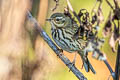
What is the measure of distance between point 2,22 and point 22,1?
166mm

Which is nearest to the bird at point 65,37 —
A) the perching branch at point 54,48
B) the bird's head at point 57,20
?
the bird's head at point 57,20

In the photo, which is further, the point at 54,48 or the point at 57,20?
the point at 57,20

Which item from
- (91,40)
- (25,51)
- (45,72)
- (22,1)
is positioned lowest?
(45,72)

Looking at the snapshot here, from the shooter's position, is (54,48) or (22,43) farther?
(22,43)

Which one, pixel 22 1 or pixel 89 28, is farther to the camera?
pixel 22 1

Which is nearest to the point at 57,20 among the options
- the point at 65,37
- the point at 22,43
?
the point at 65,37

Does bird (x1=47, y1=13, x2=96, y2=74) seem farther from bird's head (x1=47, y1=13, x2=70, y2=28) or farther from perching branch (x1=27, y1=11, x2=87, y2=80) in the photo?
perching branch (x1=27, y1=11, x2=87, y2=80)

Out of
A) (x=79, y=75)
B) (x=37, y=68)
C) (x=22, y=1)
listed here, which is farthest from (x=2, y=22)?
(x=79, y=75)

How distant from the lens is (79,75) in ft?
3.89

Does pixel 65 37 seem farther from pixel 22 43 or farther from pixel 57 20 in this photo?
pixel 22 43

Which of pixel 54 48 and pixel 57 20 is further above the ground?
pixel 57 20

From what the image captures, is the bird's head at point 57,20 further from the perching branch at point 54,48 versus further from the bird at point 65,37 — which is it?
the perching branch at point 54,48

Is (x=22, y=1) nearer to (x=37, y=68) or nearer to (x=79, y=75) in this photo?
(x=37, y=68)

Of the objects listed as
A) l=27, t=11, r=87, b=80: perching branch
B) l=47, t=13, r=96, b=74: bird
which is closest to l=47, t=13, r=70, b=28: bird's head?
l=47, t=13, r=96, b=74: bird
